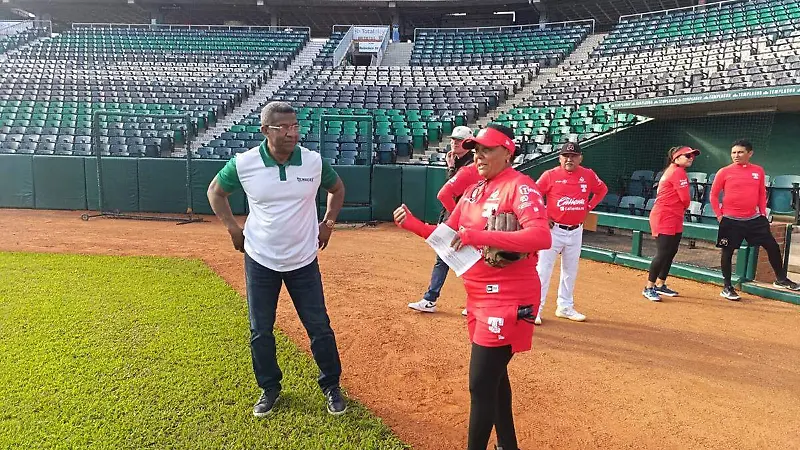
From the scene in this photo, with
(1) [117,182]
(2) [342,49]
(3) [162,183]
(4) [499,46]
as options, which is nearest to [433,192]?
(3) [162,183]

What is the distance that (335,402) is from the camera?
134 inches

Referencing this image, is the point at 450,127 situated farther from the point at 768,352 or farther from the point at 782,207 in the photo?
the point at 768,352

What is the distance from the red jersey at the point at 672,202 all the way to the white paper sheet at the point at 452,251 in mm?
4527

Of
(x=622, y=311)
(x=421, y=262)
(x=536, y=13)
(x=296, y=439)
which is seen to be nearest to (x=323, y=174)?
(x=296, y=439)

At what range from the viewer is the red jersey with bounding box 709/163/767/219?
19.7 ft

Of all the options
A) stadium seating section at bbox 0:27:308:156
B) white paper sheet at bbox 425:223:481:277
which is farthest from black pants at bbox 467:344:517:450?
stadium seating section at bbox 0:27:308:156

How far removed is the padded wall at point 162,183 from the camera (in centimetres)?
1288

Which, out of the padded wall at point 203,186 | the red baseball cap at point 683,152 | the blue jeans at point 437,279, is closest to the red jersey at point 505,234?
the blue jeans at point 437,279

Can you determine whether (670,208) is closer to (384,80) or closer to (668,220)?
(668,220)

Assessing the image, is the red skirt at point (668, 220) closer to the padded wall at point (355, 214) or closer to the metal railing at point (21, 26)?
the padded wall at point (355, 214)

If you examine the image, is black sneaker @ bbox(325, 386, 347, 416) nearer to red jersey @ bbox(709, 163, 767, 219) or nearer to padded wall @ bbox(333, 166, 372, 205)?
red jersey @ bbox(709, 163, 767, 219)

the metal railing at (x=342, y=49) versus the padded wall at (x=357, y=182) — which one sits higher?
the metal railing at (x=342, y=49)

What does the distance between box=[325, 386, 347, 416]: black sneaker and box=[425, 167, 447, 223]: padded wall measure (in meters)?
8.69

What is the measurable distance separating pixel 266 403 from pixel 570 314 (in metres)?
3.47
